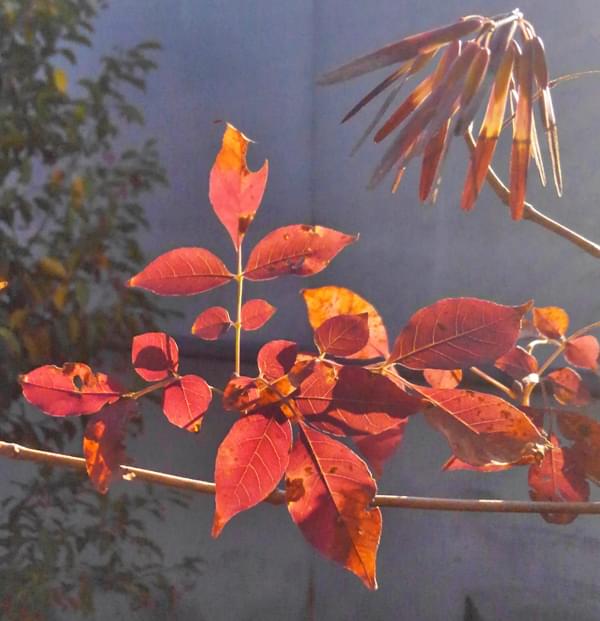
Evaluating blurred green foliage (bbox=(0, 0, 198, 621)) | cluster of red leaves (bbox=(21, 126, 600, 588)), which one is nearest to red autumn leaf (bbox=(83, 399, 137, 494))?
cluster of red leaves (bbox=(21, 126, 600, 588))

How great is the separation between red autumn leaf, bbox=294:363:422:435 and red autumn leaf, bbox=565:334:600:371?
30 cm

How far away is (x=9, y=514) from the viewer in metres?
1.62

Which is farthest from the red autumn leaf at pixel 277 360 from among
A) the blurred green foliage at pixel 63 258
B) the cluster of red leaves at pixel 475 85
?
the blurred green foliage at pixel 63 258

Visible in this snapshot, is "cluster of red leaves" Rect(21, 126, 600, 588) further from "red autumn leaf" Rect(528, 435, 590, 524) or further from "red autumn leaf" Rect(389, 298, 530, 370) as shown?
"red autumn leaf" Rect(528, 435, 590, 524)

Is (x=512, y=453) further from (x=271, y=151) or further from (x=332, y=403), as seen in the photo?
(x=271, y=151)

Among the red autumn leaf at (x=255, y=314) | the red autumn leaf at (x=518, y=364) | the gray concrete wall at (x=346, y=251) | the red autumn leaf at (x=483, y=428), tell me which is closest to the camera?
the red autumn leaf at (x=483, y=428)

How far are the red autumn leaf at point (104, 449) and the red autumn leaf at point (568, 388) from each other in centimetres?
36

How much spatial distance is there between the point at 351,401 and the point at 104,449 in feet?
0.45

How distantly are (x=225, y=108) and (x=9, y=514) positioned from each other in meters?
1.03

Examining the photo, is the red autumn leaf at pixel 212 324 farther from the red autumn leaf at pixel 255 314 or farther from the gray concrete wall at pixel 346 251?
the gray concrete wall at pixel 346 251

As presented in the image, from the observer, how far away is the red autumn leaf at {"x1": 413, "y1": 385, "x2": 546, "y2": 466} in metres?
0.35

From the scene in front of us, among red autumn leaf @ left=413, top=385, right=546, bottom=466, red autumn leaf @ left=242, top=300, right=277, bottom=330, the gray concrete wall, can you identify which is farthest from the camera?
the gray concrete wall

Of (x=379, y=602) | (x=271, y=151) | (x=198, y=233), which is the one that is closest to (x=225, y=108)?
(x=271, y=151)

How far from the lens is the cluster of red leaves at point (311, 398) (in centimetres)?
36
